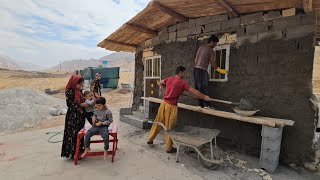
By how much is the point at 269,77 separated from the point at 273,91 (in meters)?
0.31

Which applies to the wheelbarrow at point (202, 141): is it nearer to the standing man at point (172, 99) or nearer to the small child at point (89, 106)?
the standing man at point (172, 99)

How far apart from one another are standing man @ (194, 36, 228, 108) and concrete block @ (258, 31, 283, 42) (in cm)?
95

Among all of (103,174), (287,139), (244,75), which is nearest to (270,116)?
(287,139)

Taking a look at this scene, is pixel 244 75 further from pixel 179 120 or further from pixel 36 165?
pixel 36 165

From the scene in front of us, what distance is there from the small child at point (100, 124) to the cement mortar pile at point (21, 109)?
21.0ft

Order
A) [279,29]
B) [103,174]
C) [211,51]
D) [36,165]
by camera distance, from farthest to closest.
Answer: [211,51], [279,29], [36,165], [103,174]

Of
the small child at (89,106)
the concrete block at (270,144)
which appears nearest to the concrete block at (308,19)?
the concrete block at (270,144)

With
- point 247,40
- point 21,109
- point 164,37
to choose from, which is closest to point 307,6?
point 247,40

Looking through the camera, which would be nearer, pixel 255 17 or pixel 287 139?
pixel 287 139

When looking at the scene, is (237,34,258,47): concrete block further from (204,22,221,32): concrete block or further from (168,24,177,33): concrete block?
(168,24,177,33): concrete block

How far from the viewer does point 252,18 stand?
489 cm

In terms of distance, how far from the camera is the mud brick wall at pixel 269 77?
4176 millimetres

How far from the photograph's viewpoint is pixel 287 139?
14.3 ft

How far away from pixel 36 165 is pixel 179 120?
12.8 feet
